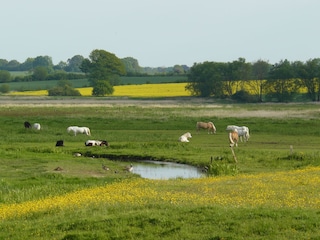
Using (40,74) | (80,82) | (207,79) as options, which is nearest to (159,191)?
(207,79)

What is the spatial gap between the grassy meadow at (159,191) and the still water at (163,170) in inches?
29.6

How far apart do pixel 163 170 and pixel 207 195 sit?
44.2 ft

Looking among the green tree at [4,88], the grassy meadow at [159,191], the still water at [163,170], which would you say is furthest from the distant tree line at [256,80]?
the still water at [163,170]

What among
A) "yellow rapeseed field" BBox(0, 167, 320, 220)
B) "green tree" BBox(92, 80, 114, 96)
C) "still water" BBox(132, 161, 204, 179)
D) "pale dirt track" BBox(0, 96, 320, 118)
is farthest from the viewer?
"green tree" BBox(92, 80, 114, 96)

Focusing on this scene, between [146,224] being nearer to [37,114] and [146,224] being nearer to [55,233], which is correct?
[55,233]

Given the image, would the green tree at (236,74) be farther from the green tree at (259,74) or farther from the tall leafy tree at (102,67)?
the tall leafy tree at (102,67)

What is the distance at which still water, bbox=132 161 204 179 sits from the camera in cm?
2899

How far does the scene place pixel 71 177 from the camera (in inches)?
1030

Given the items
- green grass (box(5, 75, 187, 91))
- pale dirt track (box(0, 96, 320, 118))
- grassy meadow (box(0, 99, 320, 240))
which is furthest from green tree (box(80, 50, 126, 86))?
grassy meadow (box(0, 99, 320, 240))

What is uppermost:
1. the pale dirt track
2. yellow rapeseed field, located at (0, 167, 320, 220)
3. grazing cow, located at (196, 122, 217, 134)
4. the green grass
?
the green grass

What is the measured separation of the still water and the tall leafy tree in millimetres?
100324

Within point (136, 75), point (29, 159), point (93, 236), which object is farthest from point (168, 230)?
point (136, 75)

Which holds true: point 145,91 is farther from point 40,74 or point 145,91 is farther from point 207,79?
A: point 40,74

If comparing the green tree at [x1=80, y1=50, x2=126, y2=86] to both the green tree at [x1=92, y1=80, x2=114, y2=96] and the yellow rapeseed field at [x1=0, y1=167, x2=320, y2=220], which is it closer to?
the green tree at [x1=92, y1=80, x2=114, y2=96]
